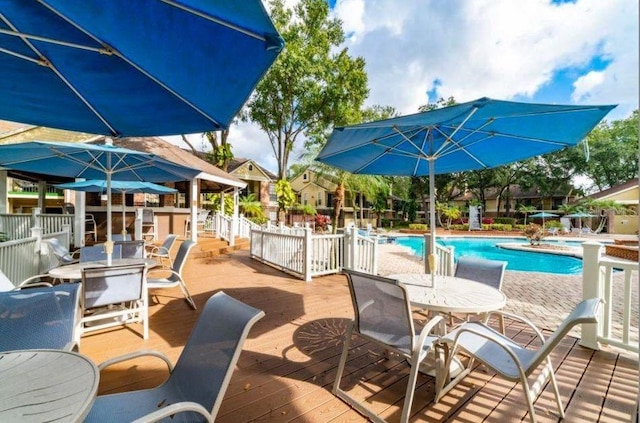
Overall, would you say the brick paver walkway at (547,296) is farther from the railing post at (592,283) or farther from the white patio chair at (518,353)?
the white patio chair at (518,353)

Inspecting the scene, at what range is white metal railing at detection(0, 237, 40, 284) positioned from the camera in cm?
438

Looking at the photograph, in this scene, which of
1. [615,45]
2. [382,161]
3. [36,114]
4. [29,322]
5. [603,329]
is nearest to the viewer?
[615,45]

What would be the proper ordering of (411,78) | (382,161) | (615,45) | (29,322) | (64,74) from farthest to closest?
1. (411,78)
2. (382,161)
3. (64,74)
4. (29,322)
5. (615,45)

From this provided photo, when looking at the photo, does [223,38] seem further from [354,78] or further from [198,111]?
[354,78]

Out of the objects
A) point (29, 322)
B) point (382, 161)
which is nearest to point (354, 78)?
point (382, 161)

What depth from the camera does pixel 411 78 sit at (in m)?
19.9

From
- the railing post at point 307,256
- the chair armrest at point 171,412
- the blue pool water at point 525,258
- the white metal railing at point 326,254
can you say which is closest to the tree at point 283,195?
the blue pool water at point 525,258

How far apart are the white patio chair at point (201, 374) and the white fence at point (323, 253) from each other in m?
4.88

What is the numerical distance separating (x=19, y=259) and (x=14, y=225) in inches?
175

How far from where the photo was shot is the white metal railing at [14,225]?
7.82 meters

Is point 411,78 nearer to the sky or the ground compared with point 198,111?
nearer to the sky

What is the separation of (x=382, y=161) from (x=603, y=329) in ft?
11.3

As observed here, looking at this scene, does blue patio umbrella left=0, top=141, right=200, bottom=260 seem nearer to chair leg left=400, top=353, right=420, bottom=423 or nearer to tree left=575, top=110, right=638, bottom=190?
chair leg left=400, top=353, right=420, bottom=423

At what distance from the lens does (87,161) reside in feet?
15.8
